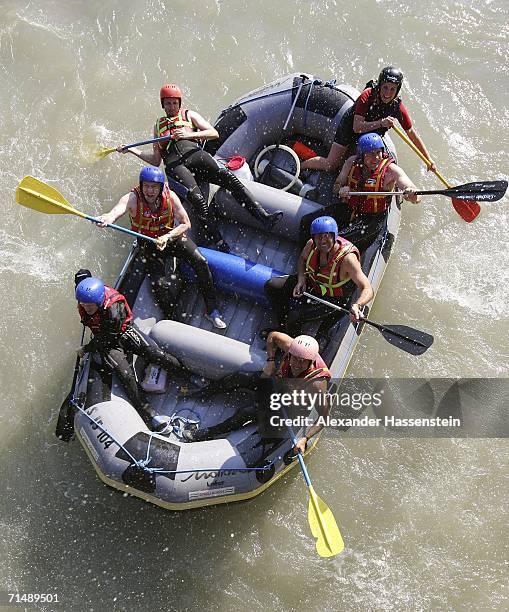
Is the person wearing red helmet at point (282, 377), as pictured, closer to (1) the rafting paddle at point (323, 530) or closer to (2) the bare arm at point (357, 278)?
(1) the rafting paddle at point (323, 530)

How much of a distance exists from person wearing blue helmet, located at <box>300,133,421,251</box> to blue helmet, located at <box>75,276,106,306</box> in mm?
1913

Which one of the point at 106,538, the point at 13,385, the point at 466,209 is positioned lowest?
the point at 106,538

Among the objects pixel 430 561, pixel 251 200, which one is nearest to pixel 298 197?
pixel 251 200

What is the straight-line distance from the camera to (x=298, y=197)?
676 centimetres

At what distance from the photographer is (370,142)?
6148 millimetres

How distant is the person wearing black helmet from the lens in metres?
6.31

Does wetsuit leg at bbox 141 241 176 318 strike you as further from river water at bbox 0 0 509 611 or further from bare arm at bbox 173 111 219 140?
river water at bbox 0 0 509 611


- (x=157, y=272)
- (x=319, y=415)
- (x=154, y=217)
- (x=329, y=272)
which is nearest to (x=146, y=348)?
(x=157, y=272)

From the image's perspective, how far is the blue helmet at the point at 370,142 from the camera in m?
6.14

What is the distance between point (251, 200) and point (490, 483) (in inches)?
121

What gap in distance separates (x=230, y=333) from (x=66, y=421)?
1.50 m

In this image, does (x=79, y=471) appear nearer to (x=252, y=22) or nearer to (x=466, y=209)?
(x=466, y=209)

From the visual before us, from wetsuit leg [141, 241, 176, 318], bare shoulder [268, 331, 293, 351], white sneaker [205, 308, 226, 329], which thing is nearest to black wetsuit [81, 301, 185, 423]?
wetsuit leg [141, 241, 176, 318]

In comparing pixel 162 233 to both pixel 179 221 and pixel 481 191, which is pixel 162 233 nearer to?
pixel 179 221
